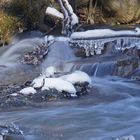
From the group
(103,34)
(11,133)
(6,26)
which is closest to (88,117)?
(11,133)

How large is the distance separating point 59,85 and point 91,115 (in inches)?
54.9

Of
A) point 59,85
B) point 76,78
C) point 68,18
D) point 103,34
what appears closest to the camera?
point 59,85

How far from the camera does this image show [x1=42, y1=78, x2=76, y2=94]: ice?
9.88 metres

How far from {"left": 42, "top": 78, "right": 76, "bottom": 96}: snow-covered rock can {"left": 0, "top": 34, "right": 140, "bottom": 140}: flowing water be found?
0.27 meters

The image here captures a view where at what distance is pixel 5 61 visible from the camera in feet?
42.4

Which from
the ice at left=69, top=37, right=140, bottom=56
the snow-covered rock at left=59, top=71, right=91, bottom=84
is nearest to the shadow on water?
the snow-covered rock at left=59, top=71, right=91, bottom=84

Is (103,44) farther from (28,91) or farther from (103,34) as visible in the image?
(28,91)

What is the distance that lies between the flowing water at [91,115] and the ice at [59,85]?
28 cm

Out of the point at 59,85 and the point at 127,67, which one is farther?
the point at 127,67

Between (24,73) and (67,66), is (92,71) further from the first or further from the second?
(24,73)

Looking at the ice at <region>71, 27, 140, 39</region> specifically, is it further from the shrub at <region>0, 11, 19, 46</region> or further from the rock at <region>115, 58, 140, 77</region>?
the rock at <region>115, 58, 140, 77</region>

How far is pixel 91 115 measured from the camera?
8.69 meters

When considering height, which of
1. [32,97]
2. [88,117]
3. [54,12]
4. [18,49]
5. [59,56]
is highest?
[54,12]

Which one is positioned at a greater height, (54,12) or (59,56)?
(54,12)
